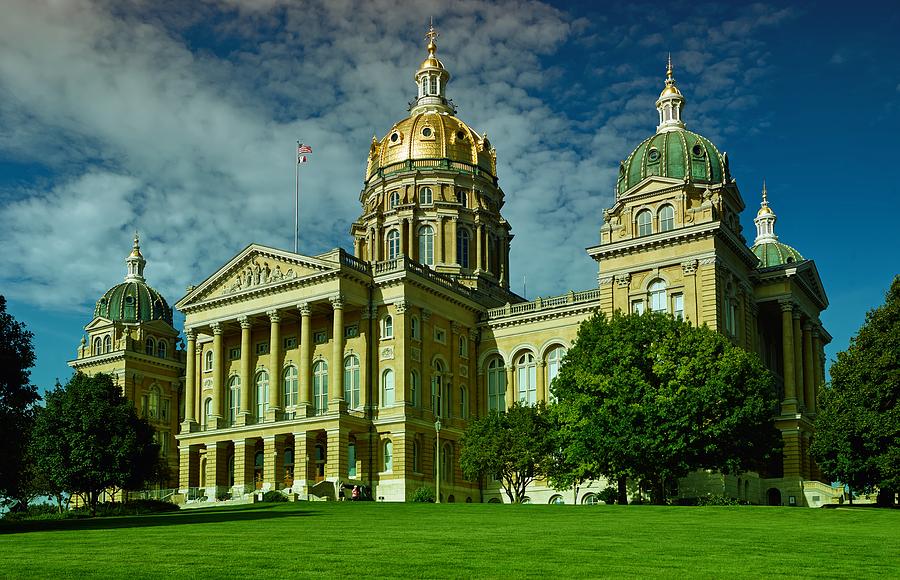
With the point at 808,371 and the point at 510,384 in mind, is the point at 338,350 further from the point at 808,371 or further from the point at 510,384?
the point at 808,371

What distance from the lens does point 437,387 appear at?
82188mm

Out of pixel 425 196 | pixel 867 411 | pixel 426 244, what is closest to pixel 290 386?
pixel 426 244

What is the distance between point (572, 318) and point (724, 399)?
2721cm

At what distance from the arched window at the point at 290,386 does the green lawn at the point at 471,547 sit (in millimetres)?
35373

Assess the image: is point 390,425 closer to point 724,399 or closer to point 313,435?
point 313,435

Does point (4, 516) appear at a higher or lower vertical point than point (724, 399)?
lower

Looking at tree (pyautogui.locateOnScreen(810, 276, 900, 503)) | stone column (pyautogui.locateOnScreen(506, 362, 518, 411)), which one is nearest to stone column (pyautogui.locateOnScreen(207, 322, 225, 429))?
stone column (pyautogui.locateOnScreen(506, 362, 518, 411))

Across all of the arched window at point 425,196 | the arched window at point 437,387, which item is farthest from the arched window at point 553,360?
the arched window at point 425,196

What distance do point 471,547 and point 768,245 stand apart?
72.5m

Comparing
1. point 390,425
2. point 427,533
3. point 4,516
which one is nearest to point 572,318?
point 390,425

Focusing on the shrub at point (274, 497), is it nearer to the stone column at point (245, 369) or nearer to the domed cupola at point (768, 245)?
the stone column at point (245, 369)

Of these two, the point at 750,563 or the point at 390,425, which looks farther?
the point at 390,425

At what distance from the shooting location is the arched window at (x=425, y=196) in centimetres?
9665

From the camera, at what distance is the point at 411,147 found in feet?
324
